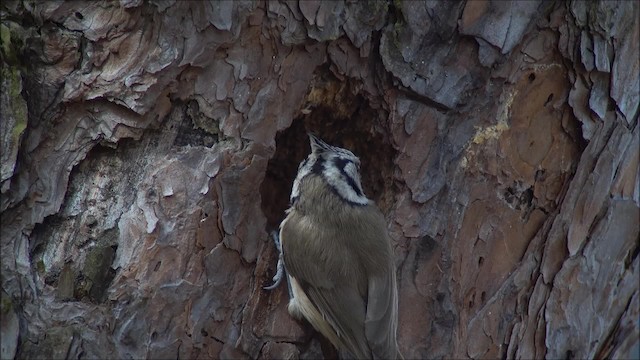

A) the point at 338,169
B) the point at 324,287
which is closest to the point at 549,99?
the point at 338,169

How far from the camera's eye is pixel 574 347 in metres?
4.52

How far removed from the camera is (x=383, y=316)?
4.31 m

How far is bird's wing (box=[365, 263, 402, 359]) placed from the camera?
422 cm

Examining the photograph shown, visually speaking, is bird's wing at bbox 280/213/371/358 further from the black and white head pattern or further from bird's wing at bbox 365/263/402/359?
the black and white head pattern

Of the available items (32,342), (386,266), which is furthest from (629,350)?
(32,342)

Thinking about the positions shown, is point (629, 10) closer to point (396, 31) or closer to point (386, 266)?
point (396, 31)

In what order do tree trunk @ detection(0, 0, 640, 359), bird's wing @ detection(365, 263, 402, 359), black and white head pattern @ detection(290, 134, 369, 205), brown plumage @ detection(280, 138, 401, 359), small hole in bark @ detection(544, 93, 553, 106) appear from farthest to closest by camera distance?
black and white head pattern @ detection(290, 134, 369, 205)
small hole in bark @ detection(544, 93, 553, 106)
brown plumage @ detection(280, 138, 401, 359)
bird's wing @ detection(365, 263, 402, 359)
tree trunk @ detection(0, 0, 640, 359)

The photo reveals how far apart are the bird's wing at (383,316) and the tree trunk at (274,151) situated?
0.06m

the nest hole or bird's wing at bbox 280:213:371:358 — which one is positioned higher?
the nest hole

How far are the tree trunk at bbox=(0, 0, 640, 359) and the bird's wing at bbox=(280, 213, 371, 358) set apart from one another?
13 centimetres

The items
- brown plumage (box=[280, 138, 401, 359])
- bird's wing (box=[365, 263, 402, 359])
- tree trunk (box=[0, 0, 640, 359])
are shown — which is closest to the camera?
tree trunk (box=[0, 0, 640, 359])

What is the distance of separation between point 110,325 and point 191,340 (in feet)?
1.17

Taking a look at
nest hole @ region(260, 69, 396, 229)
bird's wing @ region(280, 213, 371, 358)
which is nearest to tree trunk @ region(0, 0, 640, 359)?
nest hole @ region(260, 69, 396, 229)

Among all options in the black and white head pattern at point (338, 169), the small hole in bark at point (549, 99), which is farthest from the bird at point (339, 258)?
the small hole in bark at point (549, 99)
